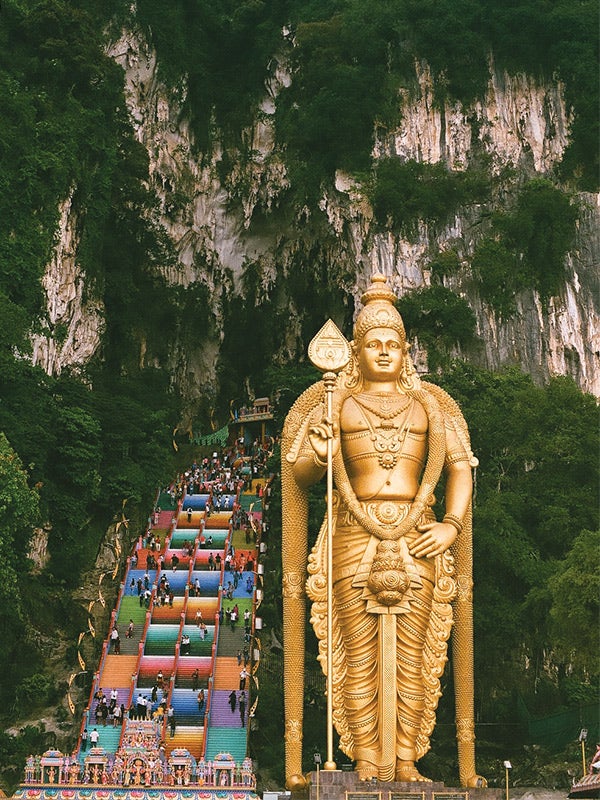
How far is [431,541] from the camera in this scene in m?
10.8

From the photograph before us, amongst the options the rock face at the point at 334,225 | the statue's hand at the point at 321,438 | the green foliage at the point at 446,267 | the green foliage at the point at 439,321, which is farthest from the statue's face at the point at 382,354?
the green foliage at the point at 446,267

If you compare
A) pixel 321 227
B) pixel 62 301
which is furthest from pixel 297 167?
pixel 62 301

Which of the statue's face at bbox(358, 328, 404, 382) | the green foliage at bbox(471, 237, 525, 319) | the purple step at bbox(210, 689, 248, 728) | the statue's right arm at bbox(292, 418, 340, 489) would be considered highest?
the green foliage at bbox(471, 237, 525, 319)

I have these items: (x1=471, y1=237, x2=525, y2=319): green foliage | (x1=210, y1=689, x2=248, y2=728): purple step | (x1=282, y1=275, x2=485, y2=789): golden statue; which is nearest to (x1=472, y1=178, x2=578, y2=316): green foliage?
(x1=471, y1=237, x2=525, y2=319): green foliage

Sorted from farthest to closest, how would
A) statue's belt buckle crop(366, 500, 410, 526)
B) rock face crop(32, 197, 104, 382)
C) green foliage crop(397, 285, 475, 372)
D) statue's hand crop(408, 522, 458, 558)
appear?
green foliage crop(397, 285, 475, 372), rock face crop(32, 197, 104, 382), statue's belt buckle crop(366, 500, 410, 526), statue's hand crop(408, 522, 458, 558)

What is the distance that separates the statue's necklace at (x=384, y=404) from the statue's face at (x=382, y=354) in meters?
0.20

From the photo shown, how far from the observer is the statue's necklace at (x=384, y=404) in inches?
444

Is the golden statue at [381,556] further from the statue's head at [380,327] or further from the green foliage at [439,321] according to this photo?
the green foliage at [439,321]

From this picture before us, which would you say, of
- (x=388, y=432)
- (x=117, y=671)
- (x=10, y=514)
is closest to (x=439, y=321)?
(x=117, y=671)

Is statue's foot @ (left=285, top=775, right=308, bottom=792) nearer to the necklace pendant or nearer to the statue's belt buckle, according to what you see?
the statue's belt buckle

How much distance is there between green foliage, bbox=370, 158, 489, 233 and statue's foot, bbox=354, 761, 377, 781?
872 inches

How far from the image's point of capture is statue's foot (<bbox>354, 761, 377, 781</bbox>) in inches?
396

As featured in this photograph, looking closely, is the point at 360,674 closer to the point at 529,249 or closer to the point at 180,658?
A: the point at 180,658

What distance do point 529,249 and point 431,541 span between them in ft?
67.4
